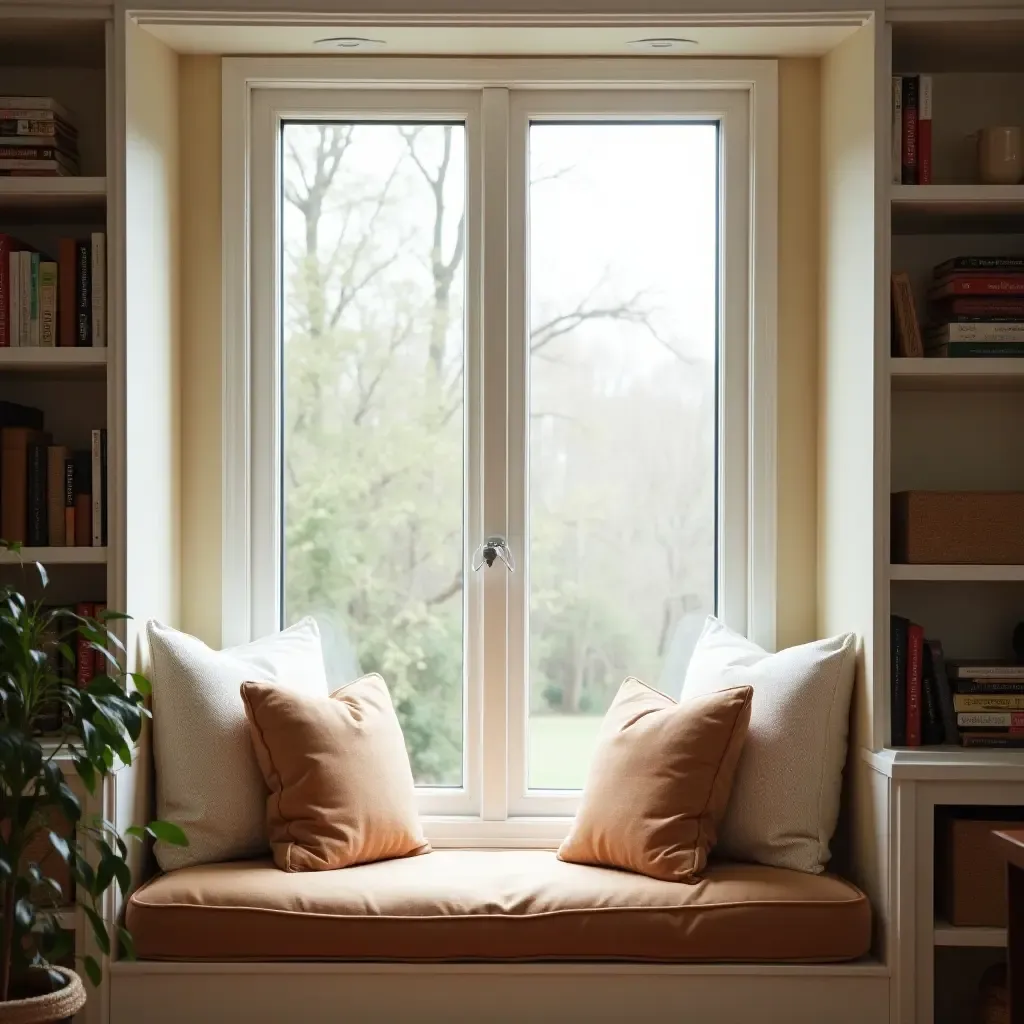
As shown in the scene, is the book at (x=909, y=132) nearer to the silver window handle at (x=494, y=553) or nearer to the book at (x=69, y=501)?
the silver window handle at (x=494, y=553)

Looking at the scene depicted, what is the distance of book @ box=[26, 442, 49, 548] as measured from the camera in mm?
2662

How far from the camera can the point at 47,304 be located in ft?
8.76

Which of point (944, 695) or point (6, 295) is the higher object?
point (6, 295)

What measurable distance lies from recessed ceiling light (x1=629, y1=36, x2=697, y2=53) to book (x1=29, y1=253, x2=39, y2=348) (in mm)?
1519

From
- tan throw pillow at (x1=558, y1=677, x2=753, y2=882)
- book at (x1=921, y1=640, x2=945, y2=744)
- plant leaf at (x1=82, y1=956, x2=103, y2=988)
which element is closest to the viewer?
plant leaf at (x1=82, y1=956, x2=103, y2=988)

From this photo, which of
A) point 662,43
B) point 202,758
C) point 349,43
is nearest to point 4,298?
point 349,43

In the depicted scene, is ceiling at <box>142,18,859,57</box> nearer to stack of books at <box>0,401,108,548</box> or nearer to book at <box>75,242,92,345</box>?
book at <box>75,242,92,345</box>

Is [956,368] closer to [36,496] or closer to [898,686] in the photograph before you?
[898,686]

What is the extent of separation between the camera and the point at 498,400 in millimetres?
2979

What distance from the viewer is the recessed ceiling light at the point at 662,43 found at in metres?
2.77

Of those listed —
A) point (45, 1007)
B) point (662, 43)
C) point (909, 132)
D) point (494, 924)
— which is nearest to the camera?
point (45, 1007)

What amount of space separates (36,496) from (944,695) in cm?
216

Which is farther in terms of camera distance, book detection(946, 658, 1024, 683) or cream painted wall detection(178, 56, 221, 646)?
cream painted wall detection(178, 56, 221, 646)

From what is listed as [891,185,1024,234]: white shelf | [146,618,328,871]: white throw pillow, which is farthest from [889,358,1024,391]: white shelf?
[146,618,328,871]: white throw pillow
